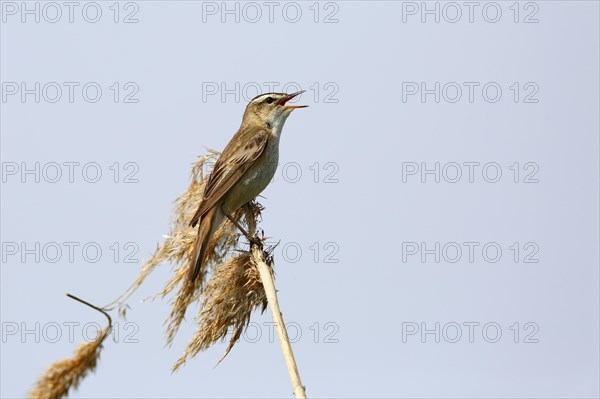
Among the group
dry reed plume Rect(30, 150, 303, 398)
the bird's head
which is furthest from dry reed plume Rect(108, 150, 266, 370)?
the bird's head

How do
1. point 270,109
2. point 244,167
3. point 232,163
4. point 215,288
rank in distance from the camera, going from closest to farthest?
point 215,288, point 232,163, point 244,167, point 270,109

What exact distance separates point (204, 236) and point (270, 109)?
2476 millimetres

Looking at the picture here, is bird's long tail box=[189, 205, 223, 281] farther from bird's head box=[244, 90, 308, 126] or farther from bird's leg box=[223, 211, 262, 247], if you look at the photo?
bird's head box=[244, 90, 308, 126]

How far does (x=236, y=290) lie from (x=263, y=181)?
2.24 metres

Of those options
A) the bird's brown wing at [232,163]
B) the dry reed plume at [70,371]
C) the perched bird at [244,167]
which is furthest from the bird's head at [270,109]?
the dry reed plume at [70,371]

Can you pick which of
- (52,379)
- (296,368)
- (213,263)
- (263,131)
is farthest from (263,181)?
(52,379)

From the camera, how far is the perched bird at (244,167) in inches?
201

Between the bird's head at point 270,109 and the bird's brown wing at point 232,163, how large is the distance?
0.18 m

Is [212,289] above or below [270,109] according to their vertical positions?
below

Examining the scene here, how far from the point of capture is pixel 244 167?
20.3 feet

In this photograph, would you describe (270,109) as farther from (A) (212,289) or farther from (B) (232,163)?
(A) (212,289)

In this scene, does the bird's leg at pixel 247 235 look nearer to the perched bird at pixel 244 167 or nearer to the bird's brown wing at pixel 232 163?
the perched bird at pixel 244 167

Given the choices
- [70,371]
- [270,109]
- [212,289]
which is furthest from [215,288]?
[270,109]

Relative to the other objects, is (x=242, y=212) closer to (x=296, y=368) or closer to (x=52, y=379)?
(x=296, y=368)
